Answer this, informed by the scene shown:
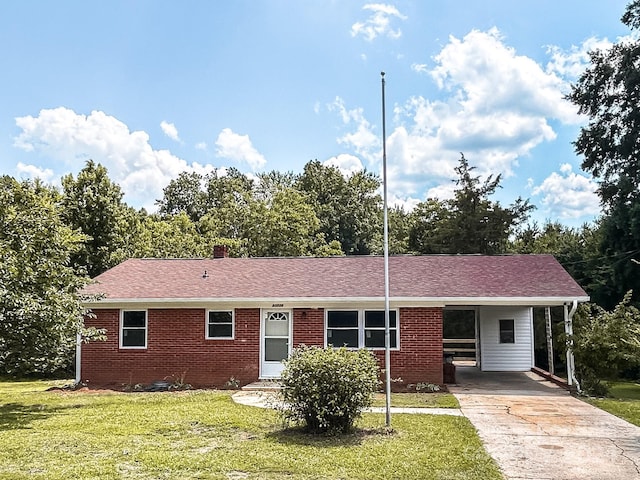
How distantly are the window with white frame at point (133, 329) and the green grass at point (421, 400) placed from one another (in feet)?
21.8

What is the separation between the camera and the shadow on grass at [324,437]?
855 cm

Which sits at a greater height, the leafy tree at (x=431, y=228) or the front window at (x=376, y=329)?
the leafy tree at (x=431, y=228)

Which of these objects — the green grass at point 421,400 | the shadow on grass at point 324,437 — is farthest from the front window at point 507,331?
the shadow on grass at point 324,437

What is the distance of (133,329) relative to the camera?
16656 millimetres

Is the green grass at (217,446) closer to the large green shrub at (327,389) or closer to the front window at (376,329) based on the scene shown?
the large green shrub at (327,389)

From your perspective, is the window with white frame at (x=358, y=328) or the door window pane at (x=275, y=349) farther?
the door window pane at (x=275, y=349)

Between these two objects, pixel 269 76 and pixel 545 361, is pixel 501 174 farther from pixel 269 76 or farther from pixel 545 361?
pixel 269 76

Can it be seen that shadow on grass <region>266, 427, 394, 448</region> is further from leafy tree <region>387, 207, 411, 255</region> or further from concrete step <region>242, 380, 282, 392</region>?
leafy tree <region>387, 207, 411, 255</region>

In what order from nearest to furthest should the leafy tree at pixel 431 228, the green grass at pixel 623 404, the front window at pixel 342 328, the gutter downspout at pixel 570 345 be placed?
the green grass at pixel 623 404
the gutter downspout at pixel 570 345
the front window at pixel 342 328
the leafy tree at pixel 431 228

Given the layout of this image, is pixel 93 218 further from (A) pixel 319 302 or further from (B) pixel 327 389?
(B) pixel 327 389

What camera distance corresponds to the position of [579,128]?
92.9 ft

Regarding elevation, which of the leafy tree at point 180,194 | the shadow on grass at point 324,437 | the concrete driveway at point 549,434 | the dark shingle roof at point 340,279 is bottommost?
the concrete driveway at point 549,434

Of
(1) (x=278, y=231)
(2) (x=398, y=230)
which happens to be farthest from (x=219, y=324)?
(2) (x=398, y=230)

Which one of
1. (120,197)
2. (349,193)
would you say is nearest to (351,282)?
(120,197)
